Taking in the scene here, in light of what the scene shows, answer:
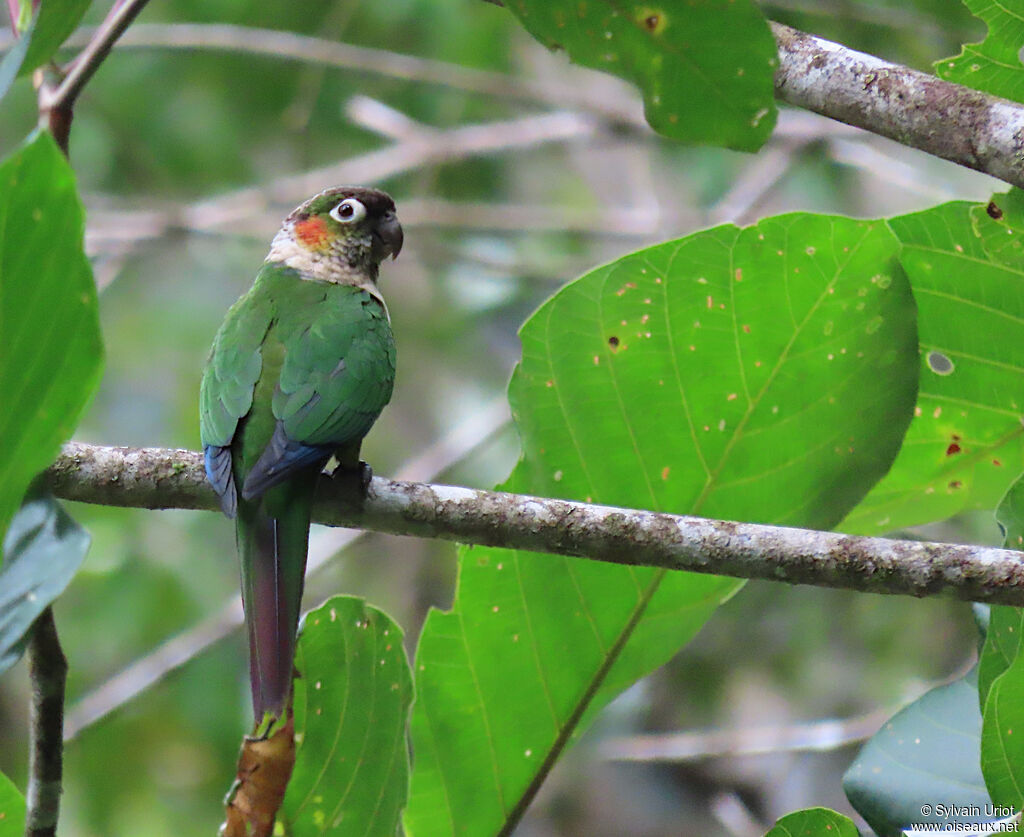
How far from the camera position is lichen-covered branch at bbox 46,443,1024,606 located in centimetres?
184

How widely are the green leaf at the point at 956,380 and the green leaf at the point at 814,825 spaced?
38.1 inches

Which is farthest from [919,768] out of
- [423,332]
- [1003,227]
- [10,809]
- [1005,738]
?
[423,332]

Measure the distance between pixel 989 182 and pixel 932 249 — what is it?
535cm

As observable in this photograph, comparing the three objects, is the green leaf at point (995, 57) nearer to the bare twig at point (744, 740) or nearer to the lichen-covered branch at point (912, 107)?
the lichen-covered branch at point (912, 107)

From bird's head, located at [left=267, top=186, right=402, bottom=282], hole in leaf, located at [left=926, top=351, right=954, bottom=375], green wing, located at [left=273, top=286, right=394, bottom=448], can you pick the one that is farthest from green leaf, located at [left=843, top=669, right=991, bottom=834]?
bird's head, located at [left=267, top=186, right=402, bottom=282]

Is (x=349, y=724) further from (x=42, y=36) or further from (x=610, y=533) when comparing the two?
(x=42, y=36)

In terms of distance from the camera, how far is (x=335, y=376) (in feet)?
8.80

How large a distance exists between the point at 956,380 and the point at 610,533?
3.22 feet

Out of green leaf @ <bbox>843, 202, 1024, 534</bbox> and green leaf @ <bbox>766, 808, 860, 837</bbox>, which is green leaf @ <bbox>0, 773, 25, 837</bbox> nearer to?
green leaf @ <bbox>766, 808, 860, 837</bbox>

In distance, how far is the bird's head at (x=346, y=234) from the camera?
3.59 meters

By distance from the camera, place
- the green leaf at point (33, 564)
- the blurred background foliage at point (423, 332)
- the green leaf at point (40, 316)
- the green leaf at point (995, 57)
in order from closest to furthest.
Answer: the green leaf at point (40, 316), the green leaf at point (33, 564), the green leaf at point (995, 57), the blurred background foliage at point (423, 332)

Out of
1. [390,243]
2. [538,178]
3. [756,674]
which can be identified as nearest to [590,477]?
[390,243]

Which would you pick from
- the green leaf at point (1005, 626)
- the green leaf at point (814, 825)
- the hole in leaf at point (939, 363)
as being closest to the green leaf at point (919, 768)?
the green leaf at point (1005, 626)

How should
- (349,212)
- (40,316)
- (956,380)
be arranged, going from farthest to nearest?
(349,212) < (956,380) < (40,316)
